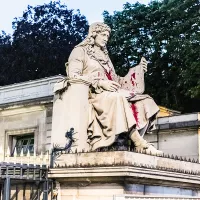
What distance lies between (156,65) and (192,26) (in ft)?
11.7

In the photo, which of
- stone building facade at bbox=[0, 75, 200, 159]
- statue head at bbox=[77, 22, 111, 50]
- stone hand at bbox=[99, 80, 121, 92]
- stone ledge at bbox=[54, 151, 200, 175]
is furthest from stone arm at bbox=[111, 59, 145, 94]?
stone building facade at bbox=[0, 75, 200, 159]

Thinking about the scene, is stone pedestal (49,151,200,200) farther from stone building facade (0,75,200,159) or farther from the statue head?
stone building facade (0,75,200,159)

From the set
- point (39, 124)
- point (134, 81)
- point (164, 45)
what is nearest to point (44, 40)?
point (164, 45)

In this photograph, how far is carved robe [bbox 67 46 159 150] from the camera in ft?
26.8

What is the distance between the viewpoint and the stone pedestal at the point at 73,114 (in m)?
8.29

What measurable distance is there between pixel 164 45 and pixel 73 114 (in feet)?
68.9

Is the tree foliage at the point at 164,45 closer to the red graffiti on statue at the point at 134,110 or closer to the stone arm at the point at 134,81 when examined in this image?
the stone arm at the point at 134,81

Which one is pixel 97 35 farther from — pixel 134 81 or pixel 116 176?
pixel 116 176

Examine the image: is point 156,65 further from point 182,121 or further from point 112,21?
point 182,121

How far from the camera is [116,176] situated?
290 inches

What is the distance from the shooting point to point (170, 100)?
2886 cm

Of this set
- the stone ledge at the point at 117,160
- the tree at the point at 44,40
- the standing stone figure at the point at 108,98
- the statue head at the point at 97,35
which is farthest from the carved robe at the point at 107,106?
the tree at the point at 44,40

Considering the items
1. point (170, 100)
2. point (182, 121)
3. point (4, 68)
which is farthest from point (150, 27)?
point (182, 121)

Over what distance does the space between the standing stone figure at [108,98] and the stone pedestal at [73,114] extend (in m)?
0.14
